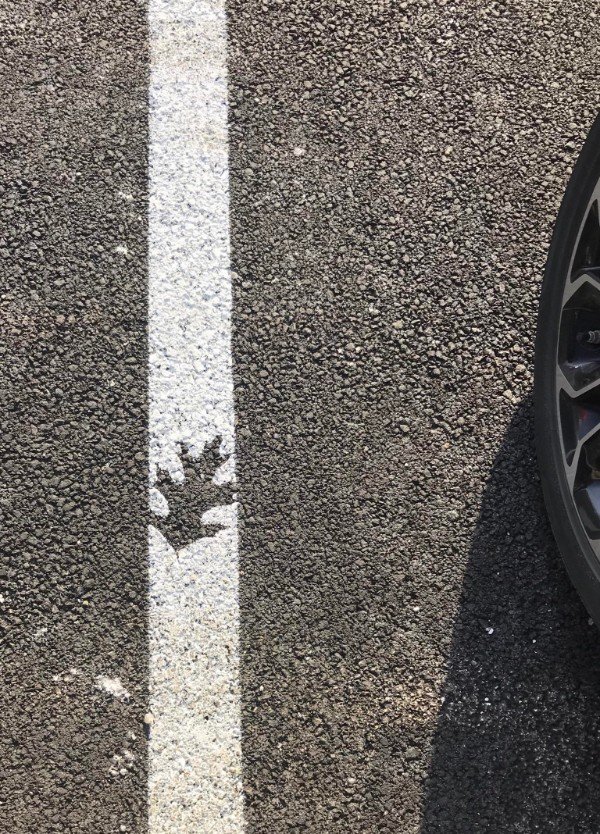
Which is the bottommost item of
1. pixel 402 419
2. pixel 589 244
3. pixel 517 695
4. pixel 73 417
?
pixel 517 695

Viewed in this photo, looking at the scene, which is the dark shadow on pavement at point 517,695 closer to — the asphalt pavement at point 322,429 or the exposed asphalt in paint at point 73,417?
the asphalt pavement at point 322,429

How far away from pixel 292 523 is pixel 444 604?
0.52 metres

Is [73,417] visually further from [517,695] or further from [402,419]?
[517,695]

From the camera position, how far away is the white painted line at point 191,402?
2316 mm

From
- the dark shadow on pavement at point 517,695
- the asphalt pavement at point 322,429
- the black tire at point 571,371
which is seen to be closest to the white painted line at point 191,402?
the asphalt pavement at point 322,429

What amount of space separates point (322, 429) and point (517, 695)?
97 cm

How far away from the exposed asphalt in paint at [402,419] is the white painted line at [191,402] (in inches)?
2.2

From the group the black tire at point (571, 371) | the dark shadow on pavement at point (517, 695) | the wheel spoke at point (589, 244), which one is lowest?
the dark shadow on pavement at point (517, 695)

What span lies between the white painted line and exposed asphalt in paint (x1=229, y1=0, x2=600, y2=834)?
6 centimetres

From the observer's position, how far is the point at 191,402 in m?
2.51

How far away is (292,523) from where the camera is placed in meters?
2.45

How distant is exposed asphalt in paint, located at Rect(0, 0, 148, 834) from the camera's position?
2324mm

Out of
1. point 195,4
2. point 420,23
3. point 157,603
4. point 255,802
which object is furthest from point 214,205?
point 255,802

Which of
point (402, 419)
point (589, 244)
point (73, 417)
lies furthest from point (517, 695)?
point (73, 417)
